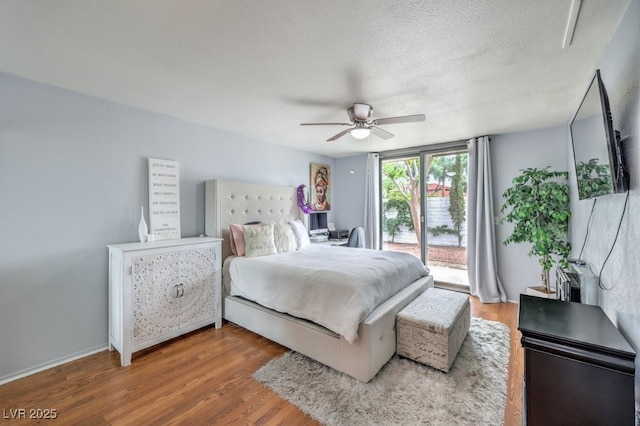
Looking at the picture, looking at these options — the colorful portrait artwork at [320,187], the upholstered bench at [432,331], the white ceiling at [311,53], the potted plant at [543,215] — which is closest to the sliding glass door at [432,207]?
the potted plant at [543,215]

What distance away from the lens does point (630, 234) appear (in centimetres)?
130

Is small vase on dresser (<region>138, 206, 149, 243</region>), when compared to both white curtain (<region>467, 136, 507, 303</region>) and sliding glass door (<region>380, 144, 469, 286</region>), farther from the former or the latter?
white curtain (<region>467, 136, 507, 303</region>)

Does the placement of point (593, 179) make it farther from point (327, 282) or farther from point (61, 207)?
point (61, 207)

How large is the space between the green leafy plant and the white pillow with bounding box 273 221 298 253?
2947 mm

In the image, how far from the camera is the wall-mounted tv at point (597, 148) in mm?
1297

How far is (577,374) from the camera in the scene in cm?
109

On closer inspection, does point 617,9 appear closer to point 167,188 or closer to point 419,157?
point 419,157

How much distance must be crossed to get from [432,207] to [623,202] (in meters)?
3.09

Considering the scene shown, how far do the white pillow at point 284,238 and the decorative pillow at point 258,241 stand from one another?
0.36ft

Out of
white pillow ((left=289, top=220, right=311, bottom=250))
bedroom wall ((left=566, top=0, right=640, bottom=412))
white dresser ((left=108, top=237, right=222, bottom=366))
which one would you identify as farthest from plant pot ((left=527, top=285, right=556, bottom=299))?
white dresser ((left=108, top=237, right=222, bottom=366))

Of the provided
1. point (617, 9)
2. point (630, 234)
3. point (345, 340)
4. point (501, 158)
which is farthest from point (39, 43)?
point (501, 158)

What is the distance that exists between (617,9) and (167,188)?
12.3 ft

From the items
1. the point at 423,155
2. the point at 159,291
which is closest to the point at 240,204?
the point at 159,291

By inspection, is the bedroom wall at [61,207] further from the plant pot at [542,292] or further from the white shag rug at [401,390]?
the plant pot at [542,292]
